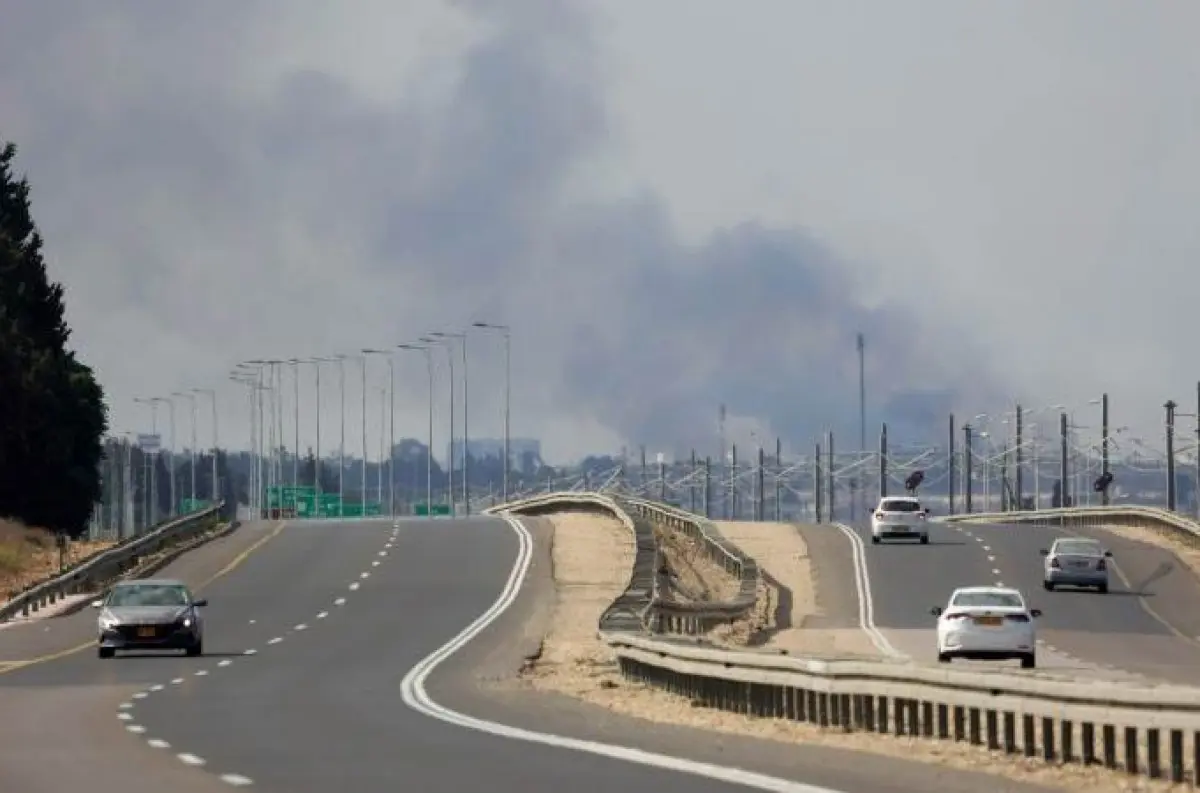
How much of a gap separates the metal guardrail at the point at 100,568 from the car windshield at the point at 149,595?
14622mm

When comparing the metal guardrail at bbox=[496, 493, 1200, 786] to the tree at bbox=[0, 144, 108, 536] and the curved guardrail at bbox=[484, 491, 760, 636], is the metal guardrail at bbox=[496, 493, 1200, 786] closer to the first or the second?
the curved guardrail at bbox=[484, 491, 760, 636]

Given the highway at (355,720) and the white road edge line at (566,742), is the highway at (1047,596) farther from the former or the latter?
the white road edge line at (566,742)

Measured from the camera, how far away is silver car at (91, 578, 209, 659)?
173 feet

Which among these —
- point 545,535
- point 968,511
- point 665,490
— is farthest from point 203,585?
point 665,490

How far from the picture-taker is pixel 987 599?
2127 inches

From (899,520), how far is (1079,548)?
59.6 ft

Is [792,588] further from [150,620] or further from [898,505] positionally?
[150,620]

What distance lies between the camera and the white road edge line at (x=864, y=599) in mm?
60706

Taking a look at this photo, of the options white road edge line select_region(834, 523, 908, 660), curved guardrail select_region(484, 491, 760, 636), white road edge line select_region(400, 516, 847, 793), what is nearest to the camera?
white road edge line select_region(400, 516, 847, 793)

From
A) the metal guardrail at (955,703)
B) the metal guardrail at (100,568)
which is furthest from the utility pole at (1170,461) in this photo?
the metal guardrail at (955,703)

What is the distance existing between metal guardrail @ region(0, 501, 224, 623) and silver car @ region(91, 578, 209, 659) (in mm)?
14938

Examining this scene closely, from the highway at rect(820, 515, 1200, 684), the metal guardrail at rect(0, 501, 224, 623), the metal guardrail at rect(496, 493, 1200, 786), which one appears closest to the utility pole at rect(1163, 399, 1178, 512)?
the highway at rect(820, 515, 1200, 684)

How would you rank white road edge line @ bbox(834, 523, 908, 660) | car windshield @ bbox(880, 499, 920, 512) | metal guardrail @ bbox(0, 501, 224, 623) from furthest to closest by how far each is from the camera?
car windshield @ bbox(880, 499, 920, 512)
metal guardrail @ bbox(0, 501, 224, 623)
white road edge line @ bbox(834, 523, 908, 660)

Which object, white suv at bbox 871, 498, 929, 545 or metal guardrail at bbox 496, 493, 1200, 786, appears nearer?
metal guardrail at bbox 496, 493, 1200, 786
